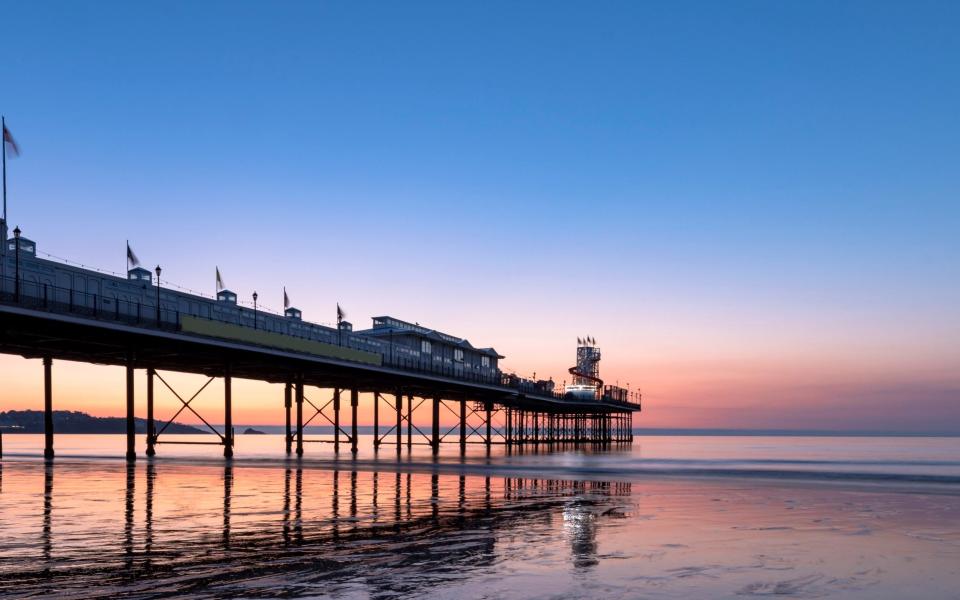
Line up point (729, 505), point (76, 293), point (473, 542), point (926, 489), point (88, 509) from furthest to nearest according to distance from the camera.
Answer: point (76, 293) → point (926, 489) → point (729, 505) → point (88, 509) → point (473, 542)

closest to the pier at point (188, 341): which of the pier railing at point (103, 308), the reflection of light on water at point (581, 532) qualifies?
the pier railing at point (103, 308)

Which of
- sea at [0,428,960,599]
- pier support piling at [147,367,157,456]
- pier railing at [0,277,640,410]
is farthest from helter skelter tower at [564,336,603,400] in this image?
sea at [0,428,960,599]

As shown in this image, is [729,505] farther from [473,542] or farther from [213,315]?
[213,315]

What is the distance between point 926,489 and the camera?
3619cm

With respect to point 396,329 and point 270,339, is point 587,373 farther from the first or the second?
point 270,339

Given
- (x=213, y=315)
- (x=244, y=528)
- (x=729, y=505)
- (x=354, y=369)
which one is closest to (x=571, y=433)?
(x=354, y=369)

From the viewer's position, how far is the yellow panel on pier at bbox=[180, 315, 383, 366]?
4794cm

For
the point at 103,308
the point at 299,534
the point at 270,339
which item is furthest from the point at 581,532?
the point at 270,339

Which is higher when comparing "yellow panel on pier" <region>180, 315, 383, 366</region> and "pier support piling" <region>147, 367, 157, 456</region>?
"yellow panel on pier" <region>180, 315, 383, 366</region>

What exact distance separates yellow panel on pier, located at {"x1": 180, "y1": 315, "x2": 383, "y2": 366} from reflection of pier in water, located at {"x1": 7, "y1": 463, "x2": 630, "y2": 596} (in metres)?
18.1

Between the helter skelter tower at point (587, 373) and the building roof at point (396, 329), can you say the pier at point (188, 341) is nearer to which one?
the building roof at point (396, 329)

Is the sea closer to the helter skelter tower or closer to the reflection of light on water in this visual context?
the reflection of light on water

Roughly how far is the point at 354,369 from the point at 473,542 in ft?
158

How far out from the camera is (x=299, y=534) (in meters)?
16.4
